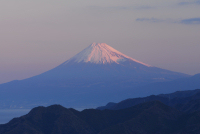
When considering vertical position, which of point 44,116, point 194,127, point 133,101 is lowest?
point 194,127

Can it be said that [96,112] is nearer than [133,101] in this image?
Yes

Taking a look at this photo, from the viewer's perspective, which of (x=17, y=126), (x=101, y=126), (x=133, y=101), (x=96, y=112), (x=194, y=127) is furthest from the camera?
(x=133, y=101)

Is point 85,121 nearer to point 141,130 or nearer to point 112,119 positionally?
point 112,119

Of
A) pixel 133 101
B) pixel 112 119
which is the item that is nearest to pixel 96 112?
pixel 112 119

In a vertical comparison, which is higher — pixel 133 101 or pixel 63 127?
pixel 133 101
